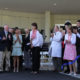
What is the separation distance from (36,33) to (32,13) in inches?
438

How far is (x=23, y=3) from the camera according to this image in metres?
14.3

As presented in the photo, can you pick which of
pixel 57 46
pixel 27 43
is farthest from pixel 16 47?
pixel 57 46

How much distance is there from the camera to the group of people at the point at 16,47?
667 centimetres

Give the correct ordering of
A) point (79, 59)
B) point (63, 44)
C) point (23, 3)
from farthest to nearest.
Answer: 1. point (23, 3)
2. point (63, 44)
3. point (79, 59)

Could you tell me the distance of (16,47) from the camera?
7230 millimetres

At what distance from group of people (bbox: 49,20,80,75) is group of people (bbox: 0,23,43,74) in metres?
0.55

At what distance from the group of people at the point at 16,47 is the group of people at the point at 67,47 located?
0.55m

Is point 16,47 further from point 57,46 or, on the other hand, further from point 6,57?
point 57,46

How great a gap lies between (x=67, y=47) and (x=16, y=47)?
71.1 inches

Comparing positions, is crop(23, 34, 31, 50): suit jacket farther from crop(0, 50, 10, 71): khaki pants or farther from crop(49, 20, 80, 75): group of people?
crop(49, 20, 80, 75): group of people

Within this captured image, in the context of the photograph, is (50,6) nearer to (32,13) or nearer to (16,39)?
(32,13)

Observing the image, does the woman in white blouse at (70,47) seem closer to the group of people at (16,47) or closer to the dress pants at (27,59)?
the group of people at (16,47)

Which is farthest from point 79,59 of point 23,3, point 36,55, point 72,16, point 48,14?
point 72,16

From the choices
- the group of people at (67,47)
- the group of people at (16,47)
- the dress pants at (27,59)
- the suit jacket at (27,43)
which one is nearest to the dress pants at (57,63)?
the group of people at (67,47)
